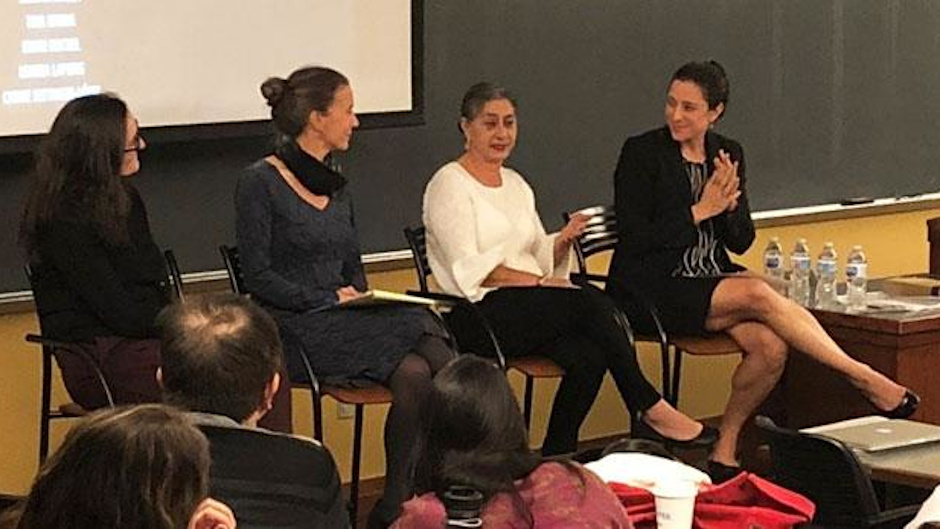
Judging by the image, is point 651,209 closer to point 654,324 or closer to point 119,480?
point 654,324

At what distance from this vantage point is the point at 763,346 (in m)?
5.75

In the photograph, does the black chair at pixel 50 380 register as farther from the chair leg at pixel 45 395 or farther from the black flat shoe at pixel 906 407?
the black flat shoe at pixel 906 407

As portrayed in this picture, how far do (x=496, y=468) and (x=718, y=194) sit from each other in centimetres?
292

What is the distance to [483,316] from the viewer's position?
5406 mm

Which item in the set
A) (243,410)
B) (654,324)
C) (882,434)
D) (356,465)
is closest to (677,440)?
(654,324)

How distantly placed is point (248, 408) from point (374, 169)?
2.58 metres

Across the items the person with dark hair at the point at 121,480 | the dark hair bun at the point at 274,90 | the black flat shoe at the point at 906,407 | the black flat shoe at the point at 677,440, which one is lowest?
the black flat shoe at the point at 677,440

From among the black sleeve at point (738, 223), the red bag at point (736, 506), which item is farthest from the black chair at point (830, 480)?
the black sleeve at point (738, 223)

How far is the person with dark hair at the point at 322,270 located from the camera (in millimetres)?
5059

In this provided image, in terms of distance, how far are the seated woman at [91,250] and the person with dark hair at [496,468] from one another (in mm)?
1633

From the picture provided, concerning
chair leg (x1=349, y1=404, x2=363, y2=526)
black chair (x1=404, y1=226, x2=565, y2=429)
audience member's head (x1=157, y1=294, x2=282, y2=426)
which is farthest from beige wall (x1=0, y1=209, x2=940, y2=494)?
audience member's head (x1=157, y1=294, x2=282, y2=426)

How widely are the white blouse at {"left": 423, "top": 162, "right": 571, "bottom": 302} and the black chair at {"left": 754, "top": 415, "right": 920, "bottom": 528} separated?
157cm

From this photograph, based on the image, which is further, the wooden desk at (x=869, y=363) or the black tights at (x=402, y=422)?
the wooden desk at (x=869, y=363)

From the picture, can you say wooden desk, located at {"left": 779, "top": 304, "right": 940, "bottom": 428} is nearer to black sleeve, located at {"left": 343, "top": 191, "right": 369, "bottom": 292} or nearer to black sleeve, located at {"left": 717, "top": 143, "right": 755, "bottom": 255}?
black sleeve, located at {"left": 717, "top": 143, "right": 755, "bottom": 255}
